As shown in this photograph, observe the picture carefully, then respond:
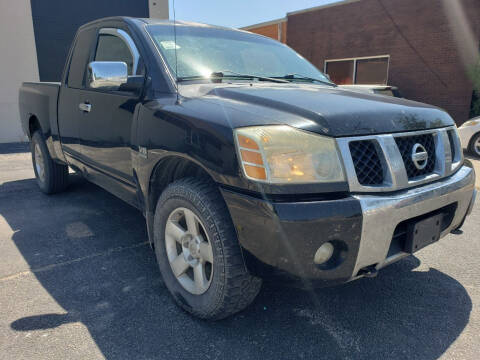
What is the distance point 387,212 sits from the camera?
1.82 m

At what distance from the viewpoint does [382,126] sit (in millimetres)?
1987

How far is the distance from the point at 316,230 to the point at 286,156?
0.36m

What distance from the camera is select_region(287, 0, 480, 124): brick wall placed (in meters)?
11.3

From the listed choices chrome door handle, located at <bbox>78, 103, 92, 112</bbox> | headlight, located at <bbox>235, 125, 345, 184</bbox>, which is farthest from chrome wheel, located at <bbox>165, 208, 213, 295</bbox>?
chrome door handle, located at <bbox>78, 103, 92, 112</bbox>

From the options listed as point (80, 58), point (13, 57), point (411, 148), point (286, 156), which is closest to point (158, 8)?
point (13, 57)

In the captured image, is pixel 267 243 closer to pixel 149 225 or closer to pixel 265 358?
pixel 265 358

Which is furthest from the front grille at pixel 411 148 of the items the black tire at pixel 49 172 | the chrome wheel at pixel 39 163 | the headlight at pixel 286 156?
the chrome wheel at pixel 39 163

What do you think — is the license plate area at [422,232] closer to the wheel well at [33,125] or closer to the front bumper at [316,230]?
the front bumper at [316,230]

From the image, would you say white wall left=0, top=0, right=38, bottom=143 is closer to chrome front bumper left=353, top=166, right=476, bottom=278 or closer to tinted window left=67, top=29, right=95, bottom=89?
tinted window left=67, top=29, right=95, bottom=89

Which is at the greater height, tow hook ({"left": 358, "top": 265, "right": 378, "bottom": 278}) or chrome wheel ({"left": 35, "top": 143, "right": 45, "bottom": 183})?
tow hook ({"left": 358, "top": 265, "right": 378, "bottom": 278})

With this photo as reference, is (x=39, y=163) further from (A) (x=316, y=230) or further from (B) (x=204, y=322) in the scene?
(A) (x=316, y=230)

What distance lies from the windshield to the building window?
10925 millimetres

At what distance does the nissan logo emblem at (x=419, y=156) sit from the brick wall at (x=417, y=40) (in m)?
10.9

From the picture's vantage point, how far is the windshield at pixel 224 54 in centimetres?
271
